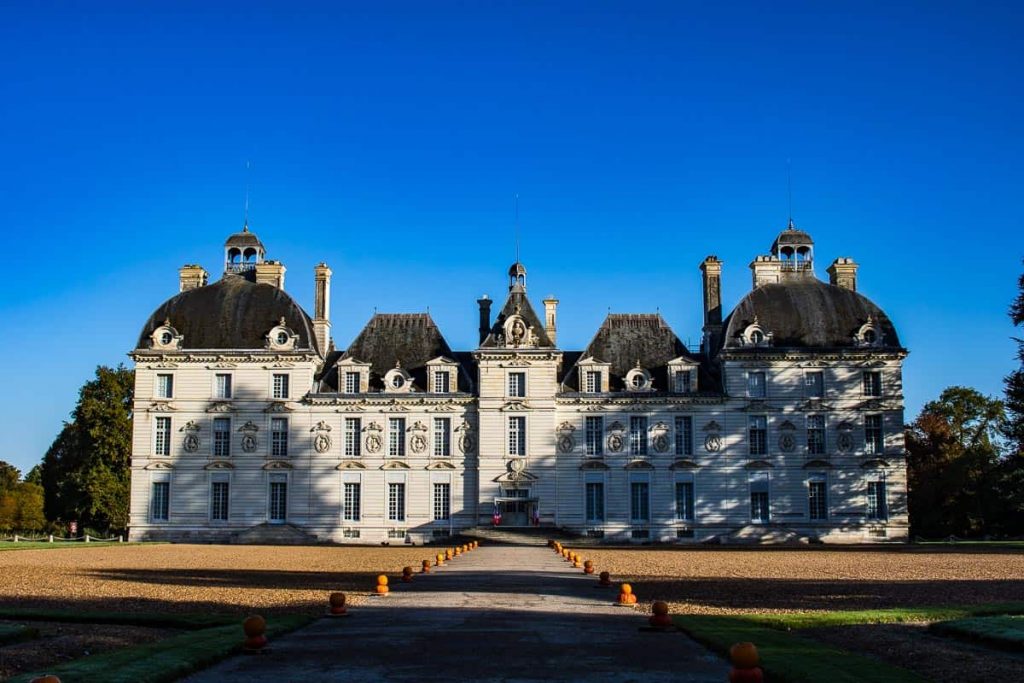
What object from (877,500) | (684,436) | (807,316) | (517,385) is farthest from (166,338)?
(877,500)

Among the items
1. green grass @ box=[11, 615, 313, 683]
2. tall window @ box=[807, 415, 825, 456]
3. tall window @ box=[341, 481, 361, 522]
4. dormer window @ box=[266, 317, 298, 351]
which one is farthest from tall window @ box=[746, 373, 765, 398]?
green grass @ box=[11, 615, 313, 683]

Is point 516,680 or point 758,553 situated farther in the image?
point 758,553

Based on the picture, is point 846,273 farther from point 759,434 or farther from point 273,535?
point 273,535

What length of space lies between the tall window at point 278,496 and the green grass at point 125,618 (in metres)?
37.5

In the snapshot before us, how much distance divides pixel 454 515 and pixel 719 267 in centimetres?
1948

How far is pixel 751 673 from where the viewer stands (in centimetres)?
937

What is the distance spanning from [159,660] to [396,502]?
4223 cm

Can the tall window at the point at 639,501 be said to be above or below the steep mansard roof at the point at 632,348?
below

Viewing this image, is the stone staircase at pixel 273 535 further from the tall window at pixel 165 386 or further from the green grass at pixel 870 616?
the green grass at pixel 870 616

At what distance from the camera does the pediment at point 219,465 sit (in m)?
53.3

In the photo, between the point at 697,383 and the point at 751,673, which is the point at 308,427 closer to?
the point at 697,383

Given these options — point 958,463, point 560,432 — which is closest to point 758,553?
point 560,432

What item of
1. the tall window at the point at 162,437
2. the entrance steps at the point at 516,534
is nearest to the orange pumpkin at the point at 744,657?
the entrance steps at the point at 516,534

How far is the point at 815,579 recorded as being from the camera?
82.3 ft
